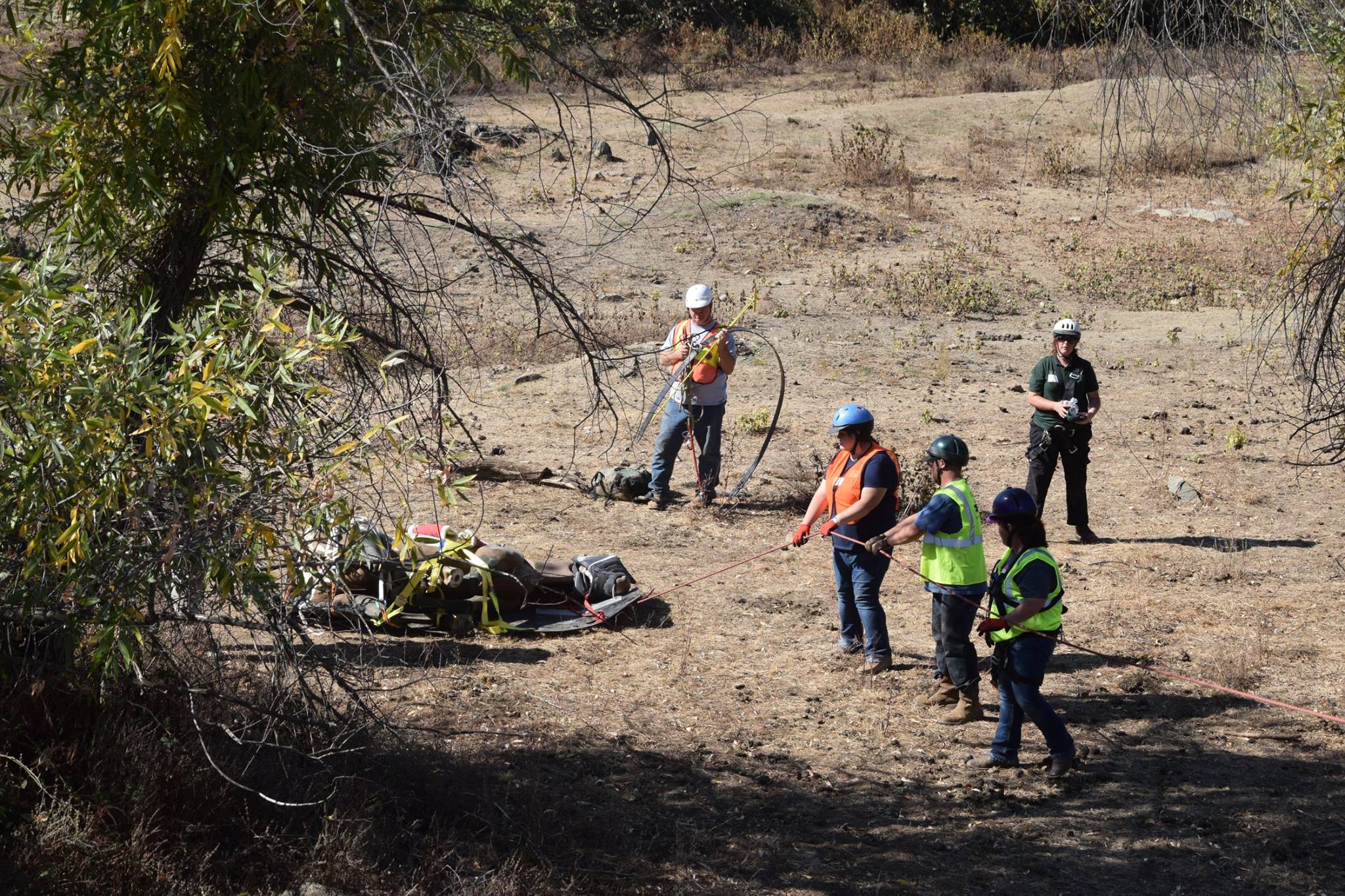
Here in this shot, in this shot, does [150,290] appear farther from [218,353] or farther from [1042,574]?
[1042,574]

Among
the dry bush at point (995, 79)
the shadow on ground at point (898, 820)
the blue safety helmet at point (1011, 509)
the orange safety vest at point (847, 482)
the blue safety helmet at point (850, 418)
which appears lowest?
the shadow on ground at point (898, 820)

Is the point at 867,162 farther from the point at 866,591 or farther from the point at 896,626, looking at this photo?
the point at 866,591

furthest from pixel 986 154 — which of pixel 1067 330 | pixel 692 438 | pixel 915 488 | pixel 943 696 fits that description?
pixel 943 696

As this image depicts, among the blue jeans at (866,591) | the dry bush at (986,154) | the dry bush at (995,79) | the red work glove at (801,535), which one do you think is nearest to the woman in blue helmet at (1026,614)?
the blue jeans at (866,591)

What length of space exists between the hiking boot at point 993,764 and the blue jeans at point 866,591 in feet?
3.27

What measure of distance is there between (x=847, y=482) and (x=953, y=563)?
82cm

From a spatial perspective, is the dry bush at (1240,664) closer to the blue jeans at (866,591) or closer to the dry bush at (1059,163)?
the blue jeans at (866,591)

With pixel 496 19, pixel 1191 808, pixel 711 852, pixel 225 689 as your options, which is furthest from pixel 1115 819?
pixel 496 19

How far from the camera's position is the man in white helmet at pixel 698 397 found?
9.66 m

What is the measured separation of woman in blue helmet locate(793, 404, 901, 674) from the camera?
6957 millimetres

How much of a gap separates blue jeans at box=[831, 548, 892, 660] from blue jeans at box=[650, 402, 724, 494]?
2772 millimetres

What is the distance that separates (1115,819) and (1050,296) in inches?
475

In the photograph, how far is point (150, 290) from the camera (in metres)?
4.95

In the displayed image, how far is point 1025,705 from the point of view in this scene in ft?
19.4
